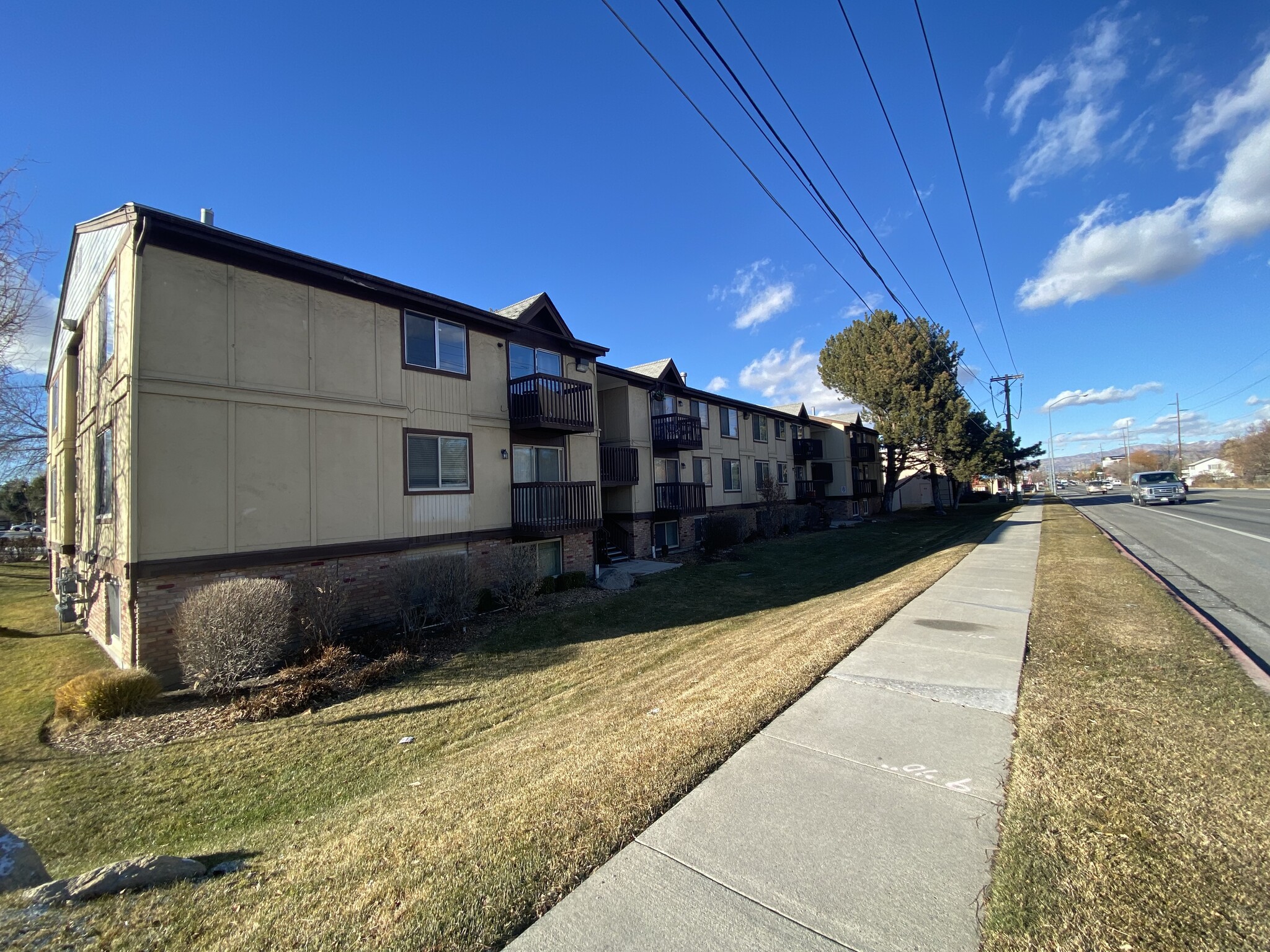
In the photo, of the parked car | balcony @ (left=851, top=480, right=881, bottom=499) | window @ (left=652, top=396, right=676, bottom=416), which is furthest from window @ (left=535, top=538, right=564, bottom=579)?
the parked car

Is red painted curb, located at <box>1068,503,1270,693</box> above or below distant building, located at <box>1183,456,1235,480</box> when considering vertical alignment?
below

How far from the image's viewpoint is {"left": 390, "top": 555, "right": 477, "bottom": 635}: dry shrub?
9.87m

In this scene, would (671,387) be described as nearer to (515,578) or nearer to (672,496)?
(672,496)

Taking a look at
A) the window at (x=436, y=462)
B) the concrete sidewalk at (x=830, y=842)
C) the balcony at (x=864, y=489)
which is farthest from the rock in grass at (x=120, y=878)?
the balcony at (x=864, y=489)

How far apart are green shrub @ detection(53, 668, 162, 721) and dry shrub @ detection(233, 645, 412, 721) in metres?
1.17

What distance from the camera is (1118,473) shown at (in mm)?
143000

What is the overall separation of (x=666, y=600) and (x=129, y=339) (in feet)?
34.9

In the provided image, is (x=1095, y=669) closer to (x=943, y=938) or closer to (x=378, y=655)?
(x=943, y=938)

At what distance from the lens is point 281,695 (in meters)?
6.96

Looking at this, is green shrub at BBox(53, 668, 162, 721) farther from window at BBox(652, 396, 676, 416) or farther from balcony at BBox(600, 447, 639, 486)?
window at BBox(652, 396, 676, 416)

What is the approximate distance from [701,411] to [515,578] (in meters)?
14.1

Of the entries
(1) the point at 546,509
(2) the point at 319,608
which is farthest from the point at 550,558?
(2) the point at 319,608

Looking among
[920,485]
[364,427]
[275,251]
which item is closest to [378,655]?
[364,427]

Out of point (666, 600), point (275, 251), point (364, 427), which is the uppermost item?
point (275, 251)
